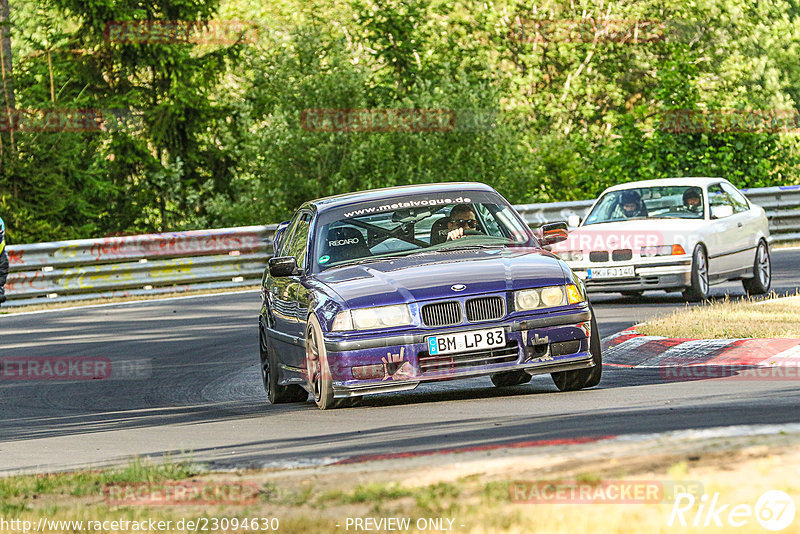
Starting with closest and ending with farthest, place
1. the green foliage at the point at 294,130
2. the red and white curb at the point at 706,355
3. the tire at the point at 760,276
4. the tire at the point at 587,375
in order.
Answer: the tire at the point at 587,375, the red and white curb at the point at 706,355, the tire at the point at 760,276, the green foliage at the point at 294,130

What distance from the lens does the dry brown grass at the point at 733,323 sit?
11.7 m

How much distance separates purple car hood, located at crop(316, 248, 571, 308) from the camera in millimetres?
9203

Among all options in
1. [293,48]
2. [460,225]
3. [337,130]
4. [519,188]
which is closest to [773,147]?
[519,188]

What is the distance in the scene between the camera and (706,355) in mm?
11242

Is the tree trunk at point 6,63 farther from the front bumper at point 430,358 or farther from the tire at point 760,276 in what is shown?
the front bumper at point 430,358

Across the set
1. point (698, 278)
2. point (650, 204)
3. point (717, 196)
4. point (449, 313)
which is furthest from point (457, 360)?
point (717, 196)

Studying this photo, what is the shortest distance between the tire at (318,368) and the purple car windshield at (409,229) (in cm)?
82

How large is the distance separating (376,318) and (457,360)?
23.8 inches

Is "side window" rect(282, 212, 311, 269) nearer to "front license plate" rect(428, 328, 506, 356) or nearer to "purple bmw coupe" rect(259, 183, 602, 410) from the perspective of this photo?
"purple bmw coupe" rect(259, 183, 602, 410)

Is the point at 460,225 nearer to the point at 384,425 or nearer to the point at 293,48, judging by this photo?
the point at 384,425

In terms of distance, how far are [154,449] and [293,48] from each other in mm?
26918

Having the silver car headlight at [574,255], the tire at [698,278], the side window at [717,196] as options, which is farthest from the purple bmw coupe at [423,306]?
the side window at [717,196]

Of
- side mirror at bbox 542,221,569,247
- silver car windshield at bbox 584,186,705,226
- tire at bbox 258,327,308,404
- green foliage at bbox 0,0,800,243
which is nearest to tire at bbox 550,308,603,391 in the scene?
side mirror at bbox 542,221,569,247

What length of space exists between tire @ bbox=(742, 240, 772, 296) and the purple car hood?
27.1ft
